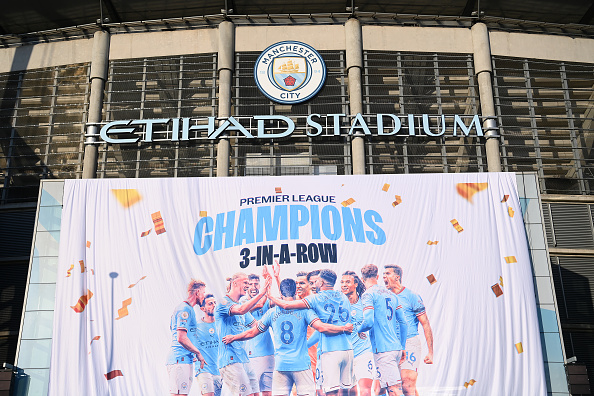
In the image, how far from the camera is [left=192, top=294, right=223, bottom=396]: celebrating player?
2011 cm

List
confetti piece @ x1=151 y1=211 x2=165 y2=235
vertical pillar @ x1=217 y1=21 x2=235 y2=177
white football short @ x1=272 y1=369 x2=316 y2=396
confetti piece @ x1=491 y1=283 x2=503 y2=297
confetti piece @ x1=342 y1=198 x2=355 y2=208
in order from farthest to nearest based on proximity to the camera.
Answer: vertical pillar @ x1=217 y1=21 x2=235 y2=177 < confetti piece @ x1=342 y1=198 x2=355 y2=208 < confetti piece @ x1=151 y1=211 x2=165 y2=235 < confetti piece @ x1=491 y1=283 x2=503 y2=297 < white football short @ x1=272 y1=369 x2=316 y2=396

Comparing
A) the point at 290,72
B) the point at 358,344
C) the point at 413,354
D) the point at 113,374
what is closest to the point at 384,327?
the point at 358,344

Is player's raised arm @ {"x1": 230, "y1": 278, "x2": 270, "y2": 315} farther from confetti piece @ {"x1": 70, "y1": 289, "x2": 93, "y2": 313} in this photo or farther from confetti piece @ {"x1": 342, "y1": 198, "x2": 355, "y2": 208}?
confetti piece @ {"x1": 70, "y1": 289, "x2": 93, "y2": 313}

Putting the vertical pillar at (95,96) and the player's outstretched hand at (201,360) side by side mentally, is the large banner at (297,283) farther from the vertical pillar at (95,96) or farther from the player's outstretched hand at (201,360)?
the vertical pillar at (95,96)

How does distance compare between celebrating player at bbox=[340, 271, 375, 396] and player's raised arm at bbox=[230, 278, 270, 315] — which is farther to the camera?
player's raised arm at bbox=[230, 278, 270, 315]

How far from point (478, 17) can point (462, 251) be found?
12.3 metres

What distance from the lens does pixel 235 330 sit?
2080 cm

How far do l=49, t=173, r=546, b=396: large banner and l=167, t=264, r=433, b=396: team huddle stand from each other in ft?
0.14

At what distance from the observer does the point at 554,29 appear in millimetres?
30359

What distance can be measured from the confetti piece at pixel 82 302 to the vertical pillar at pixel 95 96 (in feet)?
23.8

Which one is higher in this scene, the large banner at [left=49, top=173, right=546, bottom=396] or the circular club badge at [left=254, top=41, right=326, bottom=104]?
the circular club badge at [left=254, top=41, right=326, bottom=104]

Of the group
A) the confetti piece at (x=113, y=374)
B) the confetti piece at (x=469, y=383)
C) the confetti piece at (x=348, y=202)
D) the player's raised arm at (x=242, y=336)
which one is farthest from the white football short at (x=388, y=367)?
the confetti piece at (x=113, y=374)

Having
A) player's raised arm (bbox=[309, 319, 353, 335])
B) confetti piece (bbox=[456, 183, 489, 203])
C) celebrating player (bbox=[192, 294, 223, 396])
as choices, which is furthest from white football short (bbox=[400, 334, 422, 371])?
celebrating player (bbox=[192, 294, 223, 396])

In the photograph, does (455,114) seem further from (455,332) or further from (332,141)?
(455,332)
